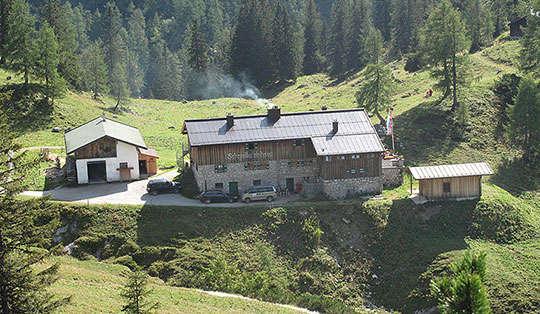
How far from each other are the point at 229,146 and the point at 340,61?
203 feet

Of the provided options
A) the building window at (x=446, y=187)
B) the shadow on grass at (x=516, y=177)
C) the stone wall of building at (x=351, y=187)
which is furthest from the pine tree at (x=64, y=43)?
the shadow on grass at (x=516, y=177)

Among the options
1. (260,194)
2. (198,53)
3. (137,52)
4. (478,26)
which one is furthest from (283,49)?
(137,52)

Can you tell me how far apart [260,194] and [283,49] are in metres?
61.3

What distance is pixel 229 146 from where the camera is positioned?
48.9m

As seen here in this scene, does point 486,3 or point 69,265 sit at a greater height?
point 486,3

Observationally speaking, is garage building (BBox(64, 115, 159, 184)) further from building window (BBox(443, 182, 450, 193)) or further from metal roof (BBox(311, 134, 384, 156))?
building window (BBox(443, 182, 450, 193))

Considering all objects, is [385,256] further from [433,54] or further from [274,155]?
[433,54]

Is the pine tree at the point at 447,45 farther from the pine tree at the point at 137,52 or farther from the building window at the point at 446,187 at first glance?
the pine tree at the point at 137,52

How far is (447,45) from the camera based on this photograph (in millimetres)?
64750

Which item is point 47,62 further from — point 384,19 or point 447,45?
point 384,19

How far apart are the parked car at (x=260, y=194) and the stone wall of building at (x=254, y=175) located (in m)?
2.58

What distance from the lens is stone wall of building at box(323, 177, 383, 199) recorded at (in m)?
48.2

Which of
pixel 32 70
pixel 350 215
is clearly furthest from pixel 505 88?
pixel 32 70

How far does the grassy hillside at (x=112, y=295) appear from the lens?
28.6 m
